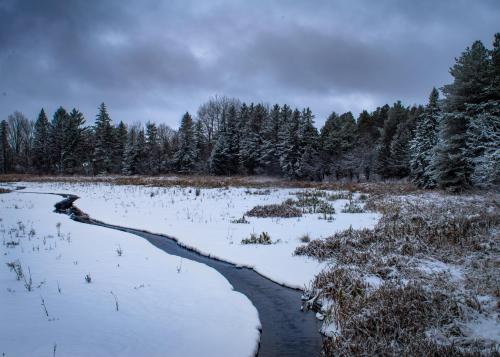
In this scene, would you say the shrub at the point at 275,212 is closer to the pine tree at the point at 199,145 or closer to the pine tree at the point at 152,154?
the pine tree at the point at 199,145

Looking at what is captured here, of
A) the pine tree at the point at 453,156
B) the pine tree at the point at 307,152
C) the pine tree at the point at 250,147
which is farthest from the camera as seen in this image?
the pine tree at the point at 250,147

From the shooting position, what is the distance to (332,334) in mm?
5117

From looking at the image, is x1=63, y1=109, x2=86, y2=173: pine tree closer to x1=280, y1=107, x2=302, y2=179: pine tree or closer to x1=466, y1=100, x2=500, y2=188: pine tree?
x1=280, y1=107, x2=302, y2=179: pine tree

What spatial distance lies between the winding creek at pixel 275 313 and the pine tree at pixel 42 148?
63610mm

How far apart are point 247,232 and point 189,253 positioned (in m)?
2.63

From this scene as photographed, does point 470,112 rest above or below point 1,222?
above

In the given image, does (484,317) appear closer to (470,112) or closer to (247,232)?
(247,232)

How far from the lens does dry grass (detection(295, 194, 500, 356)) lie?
4.47 metres

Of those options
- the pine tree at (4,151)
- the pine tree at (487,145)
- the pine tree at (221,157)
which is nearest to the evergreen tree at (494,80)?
the pine tree at (487,145)

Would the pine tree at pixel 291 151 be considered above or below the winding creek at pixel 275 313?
above

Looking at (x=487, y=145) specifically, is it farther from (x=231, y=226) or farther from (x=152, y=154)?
(x=152, y=154)

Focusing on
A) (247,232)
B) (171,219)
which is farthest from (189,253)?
(171,219)

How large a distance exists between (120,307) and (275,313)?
273 cm

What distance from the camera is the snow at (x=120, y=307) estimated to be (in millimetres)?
4367
